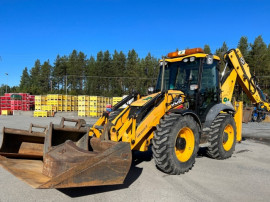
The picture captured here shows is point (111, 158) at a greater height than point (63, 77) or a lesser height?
lesser

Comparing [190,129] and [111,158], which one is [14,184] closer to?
[111,158]

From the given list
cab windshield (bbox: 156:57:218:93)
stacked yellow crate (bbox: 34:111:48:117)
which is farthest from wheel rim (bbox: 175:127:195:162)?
stacked yellow crate (bbox: 34:111:48:117)

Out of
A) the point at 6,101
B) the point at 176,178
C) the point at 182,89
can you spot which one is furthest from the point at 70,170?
the point at 6,101

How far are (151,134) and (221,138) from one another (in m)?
2.16

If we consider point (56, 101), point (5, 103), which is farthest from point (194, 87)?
point (5, 103)

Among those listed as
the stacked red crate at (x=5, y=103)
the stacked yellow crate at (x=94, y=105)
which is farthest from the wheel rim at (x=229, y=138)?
the stacked red crate at (x=5, y=103)

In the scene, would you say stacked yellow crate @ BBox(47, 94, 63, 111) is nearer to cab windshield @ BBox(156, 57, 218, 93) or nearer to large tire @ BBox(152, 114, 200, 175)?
cab windshield @ BBox(156, 57, 218, 93)

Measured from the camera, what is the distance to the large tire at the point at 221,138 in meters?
6.31

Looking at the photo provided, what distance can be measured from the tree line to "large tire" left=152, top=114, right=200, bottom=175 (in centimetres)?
4213

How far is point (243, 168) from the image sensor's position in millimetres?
5844

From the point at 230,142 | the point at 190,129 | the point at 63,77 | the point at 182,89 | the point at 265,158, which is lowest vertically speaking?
the point at 265,158

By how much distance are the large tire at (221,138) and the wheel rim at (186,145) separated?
113 centimetres

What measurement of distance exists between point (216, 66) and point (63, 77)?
65232mm

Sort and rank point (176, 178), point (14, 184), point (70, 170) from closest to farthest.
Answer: point (70, 170)
point (14, 184)
point (176, 178)
